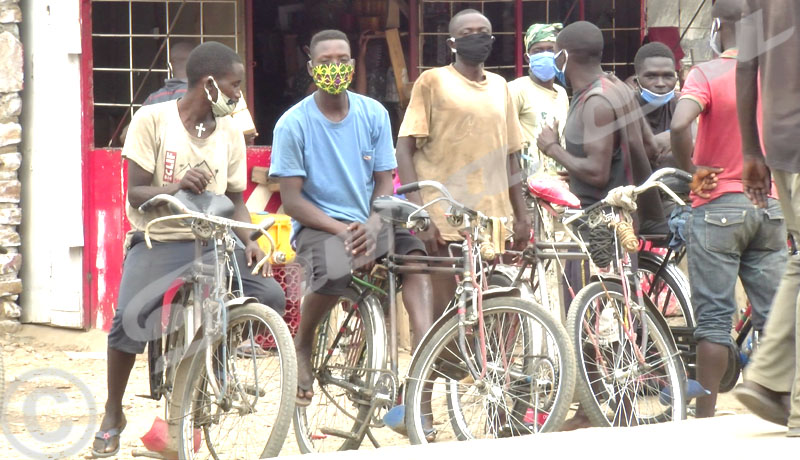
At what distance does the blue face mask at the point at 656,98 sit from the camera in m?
7.12

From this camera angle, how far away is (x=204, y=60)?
5.87m

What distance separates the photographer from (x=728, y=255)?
236 inches

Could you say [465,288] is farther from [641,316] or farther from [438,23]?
[438,23]

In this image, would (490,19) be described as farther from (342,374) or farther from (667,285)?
(342,374)

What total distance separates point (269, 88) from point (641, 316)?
6.58m

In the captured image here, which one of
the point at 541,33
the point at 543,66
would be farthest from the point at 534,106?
the point at 541,33

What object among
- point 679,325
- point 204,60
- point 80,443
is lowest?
point 80,443

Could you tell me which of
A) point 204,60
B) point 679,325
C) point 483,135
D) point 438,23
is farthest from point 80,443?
point 438,23

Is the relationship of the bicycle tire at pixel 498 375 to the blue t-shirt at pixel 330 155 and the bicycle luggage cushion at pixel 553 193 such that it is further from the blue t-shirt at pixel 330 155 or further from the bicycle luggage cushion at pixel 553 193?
the blue t-shirt at pixel 330 155

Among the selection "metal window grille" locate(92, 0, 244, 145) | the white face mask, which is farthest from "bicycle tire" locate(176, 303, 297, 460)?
"metal window grille" locate(92, 0, 244, 145)

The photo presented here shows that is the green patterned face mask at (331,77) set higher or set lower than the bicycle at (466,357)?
higher

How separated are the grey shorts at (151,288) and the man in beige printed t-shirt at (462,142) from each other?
3.14ft

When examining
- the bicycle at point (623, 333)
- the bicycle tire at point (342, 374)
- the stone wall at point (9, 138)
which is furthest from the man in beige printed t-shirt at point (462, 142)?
the stone wall at point (9, 138)

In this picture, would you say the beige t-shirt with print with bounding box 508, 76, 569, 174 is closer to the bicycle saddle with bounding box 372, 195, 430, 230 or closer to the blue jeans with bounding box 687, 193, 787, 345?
the blue jeans with bounding box 687, 193, 787, 345
